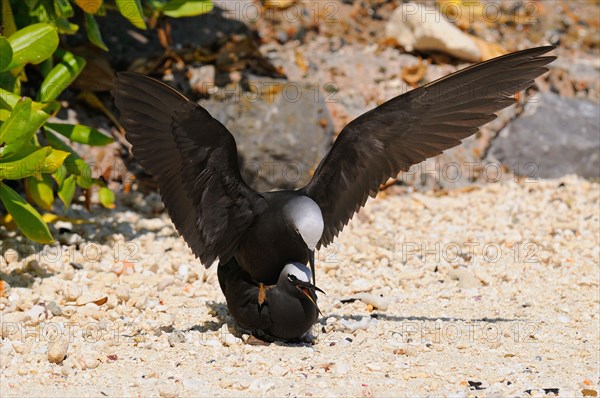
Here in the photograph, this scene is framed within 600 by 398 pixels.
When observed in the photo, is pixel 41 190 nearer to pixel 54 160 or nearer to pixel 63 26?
pixel 54 160

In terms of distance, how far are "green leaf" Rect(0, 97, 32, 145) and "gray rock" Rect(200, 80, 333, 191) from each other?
81.1 inches

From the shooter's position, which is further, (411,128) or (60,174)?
(60,174)

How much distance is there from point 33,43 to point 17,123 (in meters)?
0.61

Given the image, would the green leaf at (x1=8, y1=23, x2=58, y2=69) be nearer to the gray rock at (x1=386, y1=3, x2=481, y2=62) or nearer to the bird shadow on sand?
the bird shadow on sand

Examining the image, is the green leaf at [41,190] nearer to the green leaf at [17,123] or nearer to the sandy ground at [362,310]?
the sandy ground at [362,310]

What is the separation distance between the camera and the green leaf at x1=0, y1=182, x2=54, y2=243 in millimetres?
4691

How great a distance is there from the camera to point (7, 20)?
16.9ft

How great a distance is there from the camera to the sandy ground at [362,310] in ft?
12.0

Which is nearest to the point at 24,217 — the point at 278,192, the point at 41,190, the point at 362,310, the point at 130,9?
the point at 41,190

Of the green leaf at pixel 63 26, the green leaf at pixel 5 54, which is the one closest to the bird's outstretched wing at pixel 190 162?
the green leaf at pixel 5 54

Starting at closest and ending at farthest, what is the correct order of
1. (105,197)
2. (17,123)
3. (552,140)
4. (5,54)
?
(17,123)
(5,54)
(105,197)
(552,140)

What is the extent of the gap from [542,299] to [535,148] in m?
2.48

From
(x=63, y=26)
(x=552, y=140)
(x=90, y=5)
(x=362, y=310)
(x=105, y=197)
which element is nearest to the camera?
(x=362, y=310)

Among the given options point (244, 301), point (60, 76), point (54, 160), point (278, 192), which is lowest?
point (244, 301)
